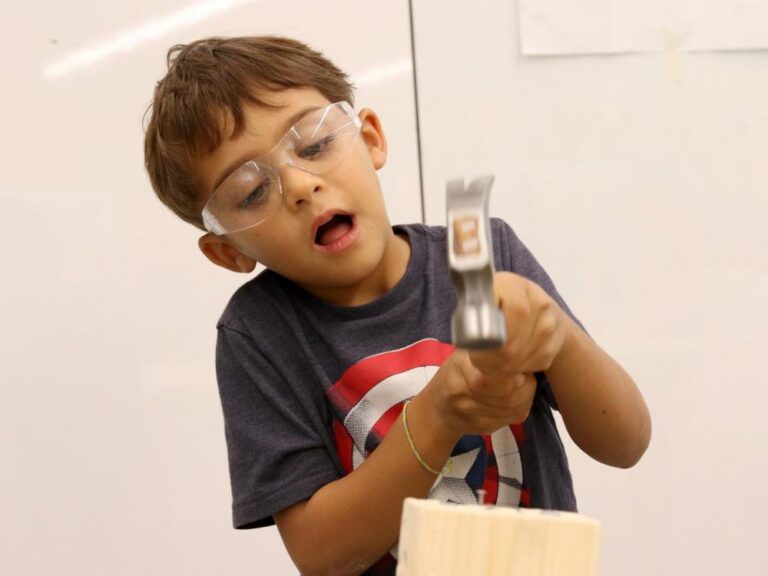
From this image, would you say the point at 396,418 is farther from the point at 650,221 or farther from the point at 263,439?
the point at 650,221

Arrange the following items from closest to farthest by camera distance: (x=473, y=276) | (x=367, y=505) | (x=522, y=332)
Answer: (x=473, y=276), (x=522, y=332), (x=367, y=505)

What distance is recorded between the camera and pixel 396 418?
24.1 inches

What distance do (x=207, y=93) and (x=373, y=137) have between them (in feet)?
0.42

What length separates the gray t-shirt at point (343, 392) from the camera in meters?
0.60

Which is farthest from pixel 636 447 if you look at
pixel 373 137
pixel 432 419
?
pixel 373 137

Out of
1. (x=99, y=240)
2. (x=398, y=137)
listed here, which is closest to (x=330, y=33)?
(x=398, y=137)

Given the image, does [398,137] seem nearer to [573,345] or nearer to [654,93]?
[654,93]

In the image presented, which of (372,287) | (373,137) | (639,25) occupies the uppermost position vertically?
(639,25)

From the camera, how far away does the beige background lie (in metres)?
1.07

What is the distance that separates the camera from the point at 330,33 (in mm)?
1114

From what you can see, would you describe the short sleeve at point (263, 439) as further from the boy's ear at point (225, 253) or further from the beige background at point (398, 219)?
the beige background at point (398, 219)

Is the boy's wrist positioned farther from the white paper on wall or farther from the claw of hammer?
the white paper on wall

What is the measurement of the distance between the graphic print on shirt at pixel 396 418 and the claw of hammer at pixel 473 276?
307mm

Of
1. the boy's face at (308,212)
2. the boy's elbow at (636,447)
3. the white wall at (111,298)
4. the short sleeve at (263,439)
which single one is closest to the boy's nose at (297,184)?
the boy's face at (308,212)
